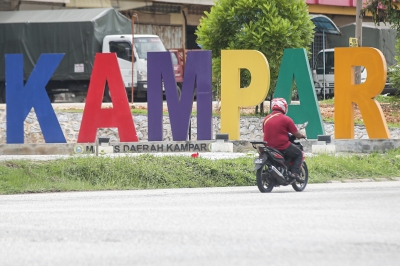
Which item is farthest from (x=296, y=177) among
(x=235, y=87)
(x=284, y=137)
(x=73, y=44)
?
(x=73, y=44)

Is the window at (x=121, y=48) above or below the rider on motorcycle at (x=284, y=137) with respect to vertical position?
above

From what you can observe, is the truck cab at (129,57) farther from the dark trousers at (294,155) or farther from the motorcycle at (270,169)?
the motorcycle at (270,169)

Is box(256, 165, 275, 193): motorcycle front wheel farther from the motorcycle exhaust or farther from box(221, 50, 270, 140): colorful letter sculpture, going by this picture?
box(221, 50, 270, 140): colorful letter sculpture

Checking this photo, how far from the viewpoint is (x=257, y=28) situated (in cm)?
2684

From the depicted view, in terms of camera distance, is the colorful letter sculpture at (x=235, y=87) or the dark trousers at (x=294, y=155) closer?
the dark trousers at (x=294, y=155)

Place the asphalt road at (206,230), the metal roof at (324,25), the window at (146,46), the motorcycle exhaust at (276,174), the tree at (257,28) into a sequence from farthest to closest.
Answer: the metal roof at (324,25) < the window at (146,46) < the tree at (257,28) < the motorcycle exhaust at (276,174) < the asphalt road at (206,230)

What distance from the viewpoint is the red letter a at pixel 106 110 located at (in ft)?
67.9

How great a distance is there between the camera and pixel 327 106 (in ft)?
96.9

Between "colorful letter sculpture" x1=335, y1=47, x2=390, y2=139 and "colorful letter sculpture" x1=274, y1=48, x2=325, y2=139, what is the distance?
0.59 m

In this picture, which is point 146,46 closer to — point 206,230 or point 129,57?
point 129,57

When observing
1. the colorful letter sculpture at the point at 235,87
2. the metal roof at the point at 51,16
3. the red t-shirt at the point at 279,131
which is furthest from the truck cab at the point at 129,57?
the red t-shirt at the point at 279,131

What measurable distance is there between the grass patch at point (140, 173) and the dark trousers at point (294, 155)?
2257 millimetres

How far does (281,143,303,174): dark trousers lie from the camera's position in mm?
13652

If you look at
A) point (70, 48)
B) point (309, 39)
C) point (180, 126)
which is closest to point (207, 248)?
point (180, 126)
